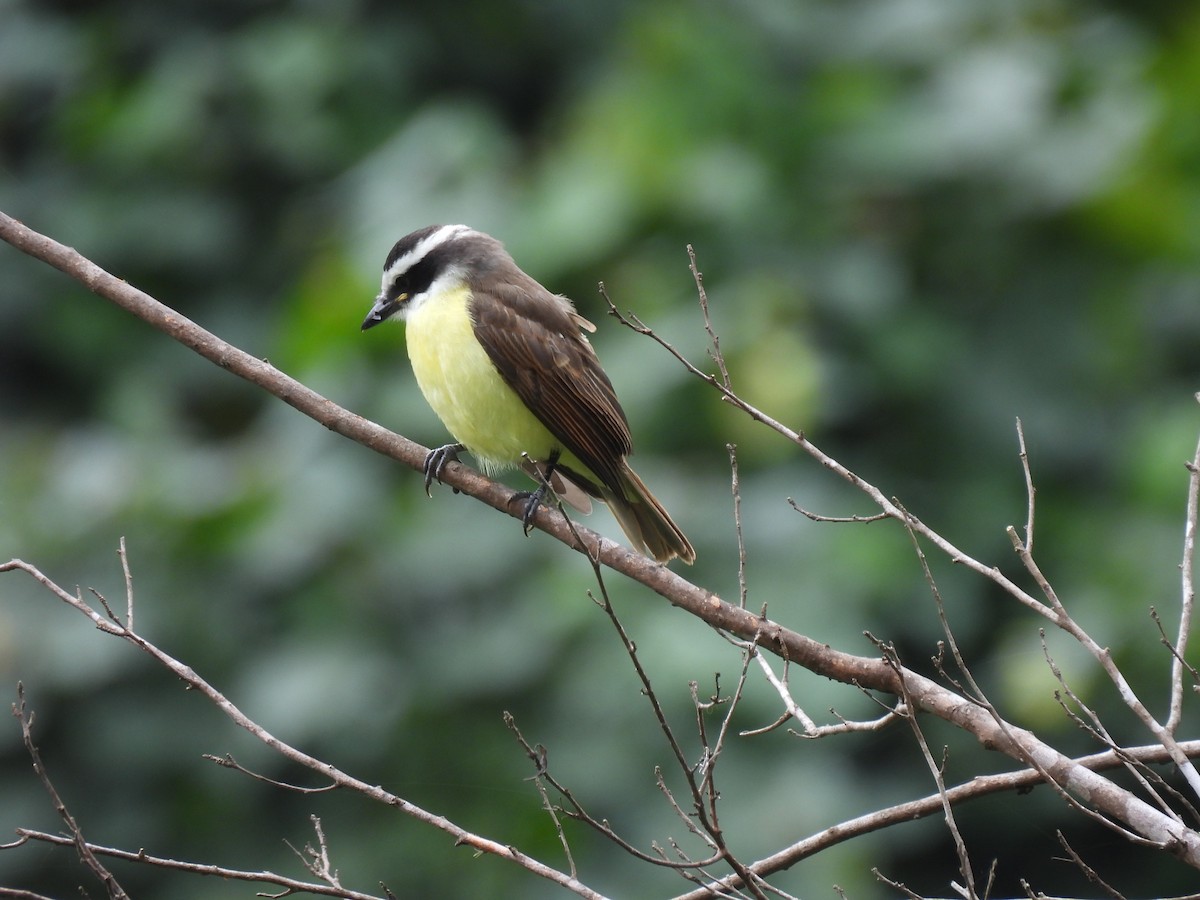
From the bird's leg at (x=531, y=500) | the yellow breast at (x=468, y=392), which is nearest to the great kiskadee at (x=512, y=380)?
the yellow breast at (x=468, y=392)

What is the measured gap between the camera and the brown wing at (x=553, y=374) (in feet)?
14.2

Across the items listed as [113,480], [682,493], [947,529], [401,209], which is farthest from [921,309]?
→ [113,480]

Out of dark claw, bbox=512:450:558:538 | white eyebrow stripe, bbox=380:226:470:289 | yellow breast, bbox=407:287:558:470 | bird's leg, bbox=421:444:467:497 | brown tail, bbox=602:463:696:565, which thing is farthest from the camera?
white eyebrow stripe, bbox=380:226:470:289

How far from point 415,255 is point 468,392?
0.63 m

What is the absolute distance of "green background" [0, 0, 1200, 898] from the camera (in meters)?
5.50

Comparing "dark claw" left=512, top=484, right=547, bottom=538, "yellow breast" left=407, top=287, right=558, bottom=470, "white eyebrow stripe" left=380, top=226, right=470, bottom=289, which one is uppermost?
"white eyebrow stripe" left=380, top=226, right=470, bottom=289

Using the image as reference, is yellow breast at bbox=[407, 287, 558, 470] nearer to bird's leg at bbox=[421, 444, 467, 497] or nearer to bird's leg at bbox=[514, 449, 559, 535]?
bird's leg at bbox=[421, 444, 467, 497]

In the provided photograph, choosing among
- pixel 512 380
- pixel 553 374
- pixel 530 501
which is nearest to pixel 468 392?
pixel 512 380

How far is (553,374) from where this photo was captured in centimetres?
437

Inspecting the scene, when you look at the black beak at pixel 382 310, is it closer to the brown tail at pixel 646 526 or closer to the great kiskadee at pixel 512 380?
the great kiskadee at pixel 512 380

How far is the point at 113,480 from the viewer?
6031 mm

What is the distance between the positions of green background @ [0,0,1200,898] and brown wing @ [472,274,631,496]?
1.01 m

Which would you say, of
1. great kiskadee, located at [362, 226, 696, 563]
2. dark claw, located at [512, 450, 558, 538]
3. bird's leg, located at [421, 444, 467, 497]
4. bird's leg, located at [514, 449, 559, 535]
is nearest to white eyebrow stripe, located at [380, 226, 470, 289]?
great kiskadee, located at [362, 226, 696, 563]

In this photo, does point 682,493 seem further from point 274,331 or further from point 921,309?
point 274,331
